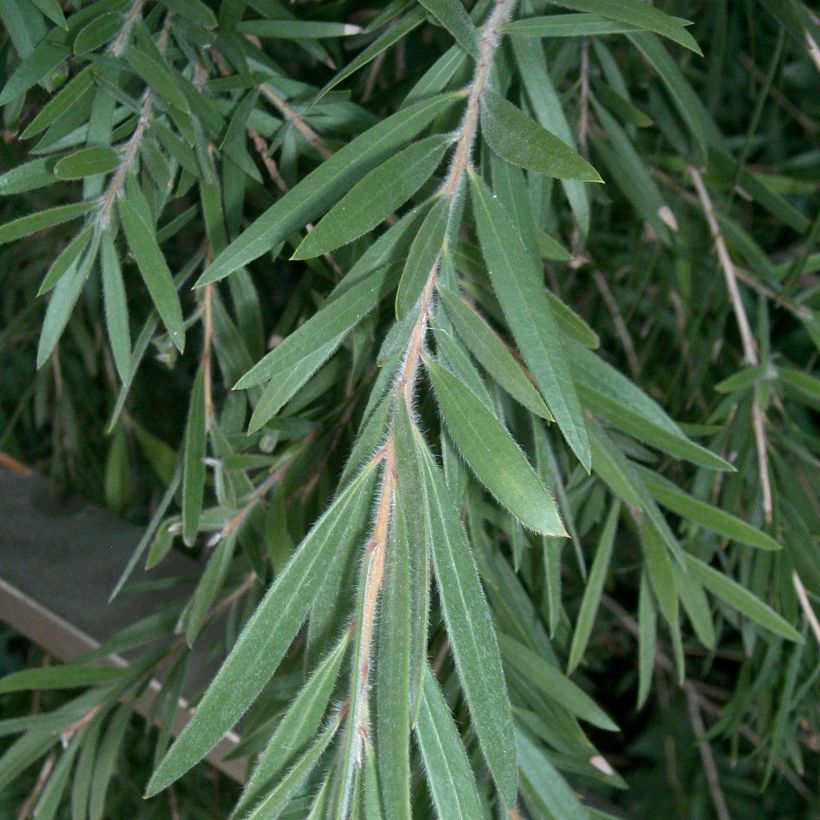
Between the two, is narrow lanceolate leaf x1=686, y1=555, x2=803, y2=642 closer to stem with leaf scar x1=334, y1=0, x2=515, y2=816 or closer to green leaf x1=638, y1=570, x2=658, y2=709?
green leaf x1=638, y1=570, x2=658, y2=709

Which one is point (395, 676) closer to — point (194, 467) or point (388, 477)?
point (388, 477)

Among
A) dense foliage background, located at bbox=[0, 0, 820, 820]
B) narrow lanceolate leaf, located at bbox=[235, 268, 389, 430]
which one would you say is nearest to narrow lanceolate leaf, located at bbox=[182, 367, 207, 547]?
dense foliage background, located at bbox=[0, 0, 820, 820]

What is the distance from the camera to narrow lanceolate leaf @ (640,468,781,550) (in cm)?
47

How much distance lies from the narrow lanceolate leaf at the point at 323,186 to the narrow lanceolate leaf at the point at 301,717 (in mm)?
139

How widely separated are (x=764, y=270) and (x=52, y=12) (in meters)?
0.43

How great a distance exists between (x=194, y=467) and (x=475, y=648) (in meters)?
0.20

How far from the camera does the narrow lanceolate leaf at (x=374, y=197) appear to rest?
12.8 inches

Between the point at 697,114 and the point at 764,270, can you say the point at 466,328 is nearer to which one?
the point at 697,114

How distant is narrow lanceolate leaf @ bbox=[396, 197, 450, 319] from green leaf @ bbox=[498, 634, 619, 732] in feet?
0.74

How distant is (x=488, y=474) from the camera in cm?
30

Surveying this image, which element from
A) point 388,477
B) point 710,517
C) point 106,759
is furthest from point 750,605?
point 106,759

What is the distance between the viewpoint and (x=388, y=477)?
0.30 m

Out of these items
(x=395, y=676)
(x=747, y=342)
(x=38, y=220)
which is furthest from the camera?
(x=747, y=342)

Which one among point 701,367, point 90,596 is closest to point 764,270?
point 701,367
